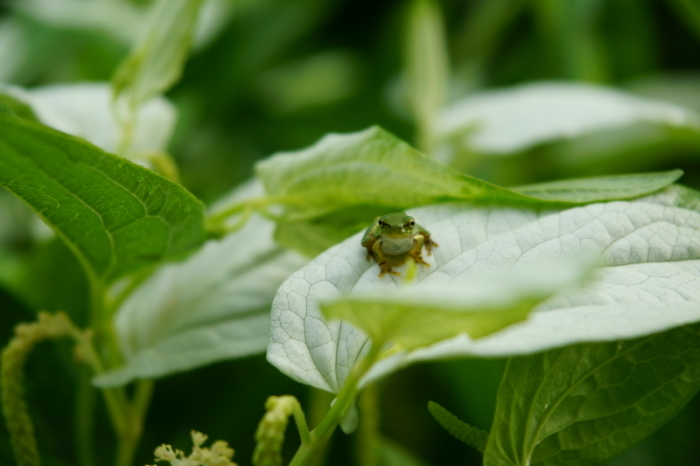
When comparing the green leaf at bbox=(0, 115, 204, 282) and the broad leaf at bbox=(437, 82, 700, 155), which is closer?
the green leaf at bbox=(0, 115, 204, 282)

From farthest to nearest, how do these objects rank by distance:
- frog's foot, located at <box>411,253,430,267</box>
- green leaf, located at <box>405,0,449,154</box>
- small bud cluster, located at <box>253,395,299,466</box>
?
green leaf, located at <box>405,0,449,154</box> → frog's foot, located at <box>411,253,430,267</box> → small bud cluster, located at <box>253,395,299,466</box>

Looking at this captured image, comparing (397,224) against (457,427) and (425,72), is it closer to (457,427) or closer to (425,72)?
(457,427)

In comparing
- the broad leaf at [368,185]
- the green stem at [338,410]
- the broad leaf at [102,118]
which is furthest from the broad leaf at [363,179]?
the broad leaf at [102,118]

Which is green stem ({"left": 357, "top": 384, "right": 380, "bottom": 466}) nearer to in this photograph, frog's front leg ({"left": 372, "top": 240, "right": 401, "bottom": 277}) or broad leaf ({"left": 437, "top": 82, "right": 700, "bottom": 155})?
frog's front leg ({"left": 372, "top": 240, "right": 401, "bottom": 277})

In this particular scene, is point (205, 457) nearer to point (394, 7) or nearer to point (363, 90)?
point (363, 90)

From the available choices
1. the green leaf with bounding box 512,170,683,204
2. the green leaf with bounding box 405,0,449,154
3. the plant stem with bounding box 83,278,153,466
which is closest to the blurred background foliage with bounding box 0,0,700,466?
the green leaf with bounding box 405,0,449,154

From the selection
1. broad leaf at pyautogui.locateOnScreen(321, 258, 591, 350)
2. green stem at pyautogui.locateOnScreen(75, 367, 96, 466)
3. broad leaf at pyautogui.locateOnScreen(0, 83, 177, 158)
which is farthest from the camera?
broad leaf at pyautogui.locateOnScreen(0, 83, 177, 158)

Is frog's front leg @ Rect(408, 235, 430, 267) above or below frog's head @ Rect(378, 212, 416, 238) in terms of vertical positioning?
below

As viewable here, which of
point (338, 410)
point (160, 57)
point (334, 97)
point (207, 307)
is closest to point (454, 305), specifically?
point (338, 410)
